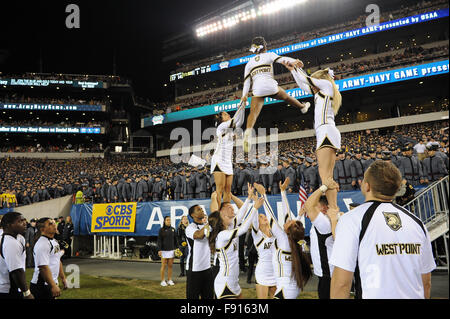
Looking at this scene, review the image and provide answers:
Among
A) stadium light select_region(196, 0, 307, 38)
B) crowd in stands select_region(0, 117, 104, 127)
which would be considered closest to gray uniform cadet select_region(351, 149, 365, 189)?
stadium light select_region(196, 0, 307, 38)

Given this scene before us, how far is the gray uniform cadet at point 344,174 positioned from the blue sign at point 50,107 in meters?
40.9

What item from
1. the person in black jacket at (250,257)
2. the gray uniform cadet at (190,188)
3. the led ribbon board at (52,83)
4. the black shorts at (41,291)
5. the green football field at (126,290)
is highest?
the led ribbon board at (52,83)

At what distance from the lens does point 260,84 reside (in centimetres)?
438

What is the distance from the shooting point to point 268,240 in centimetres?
505

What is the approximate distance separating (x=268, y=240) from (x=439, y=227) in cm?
389

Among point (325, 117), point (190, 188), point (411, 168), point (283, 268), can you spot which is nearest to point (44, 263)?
point (283, 268)

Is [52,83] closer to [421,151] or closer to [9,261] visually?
[421,151]

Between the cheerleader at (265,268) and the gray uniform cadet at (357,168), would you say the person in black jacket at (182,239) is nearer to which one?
the cheerleader at (265,268)

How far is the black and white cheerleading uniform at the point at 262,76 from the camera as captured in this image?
4336mm

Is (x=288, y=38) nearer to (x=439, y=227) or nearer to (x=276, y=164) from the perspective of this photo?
(x=276, y=164)

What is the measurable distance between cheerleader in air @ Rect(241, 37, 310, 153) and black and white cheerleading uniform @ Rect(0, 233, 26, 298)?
3.26m

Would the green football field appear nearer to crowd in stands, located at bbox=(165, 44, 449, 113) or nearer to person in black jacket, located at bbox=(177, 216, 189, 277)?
person in black jacket, located at bbox=(177, 216, 189, 277)

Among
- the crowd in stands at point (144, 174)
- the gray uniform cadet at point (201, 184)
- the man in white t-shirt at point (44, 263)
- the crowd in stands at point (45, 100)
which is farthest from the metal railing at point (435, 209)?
the crowd in stands at point (45, 100)

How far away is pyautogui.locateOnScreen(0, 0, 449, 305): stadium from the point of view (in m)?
6.81
